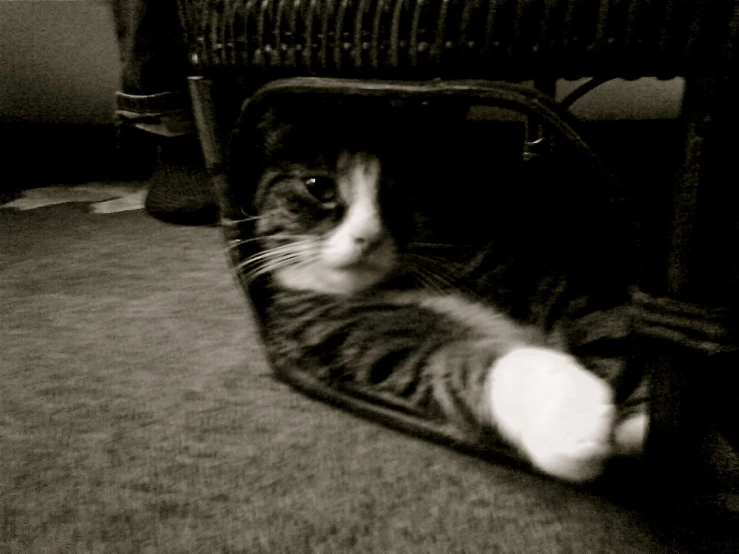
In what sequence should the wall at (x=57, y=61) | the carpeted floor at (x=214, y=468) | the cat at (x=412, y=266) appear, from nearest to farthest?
the carpeted floor at (x=214, y=468)
the cat at (x=412, y=266)
the wall at (x=57, y=61)

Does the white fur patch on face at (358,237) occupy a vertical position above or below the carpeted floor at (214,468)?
above

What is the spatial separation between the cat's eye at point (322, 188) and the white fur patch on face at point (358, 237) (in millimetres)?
10

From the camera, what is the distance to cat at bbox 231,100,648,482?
67 cm

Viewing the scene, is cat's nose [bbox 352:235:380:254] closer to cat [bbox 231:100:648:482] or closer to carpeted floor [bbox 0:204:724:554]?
cat [bbox 231:100:648:482]

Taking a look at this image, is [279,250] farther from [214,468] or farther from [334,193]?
[214,468]

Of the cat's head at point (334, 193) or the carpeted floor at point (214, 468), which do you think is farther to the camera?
the cat's head at point (334, 193)

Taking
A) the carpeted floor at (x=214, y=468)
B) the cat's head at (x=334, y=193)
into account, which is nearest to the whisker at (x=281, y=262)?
the cat's head at (x=334, y=193)

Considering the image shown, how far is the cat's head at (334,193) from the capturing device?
2.28 ft

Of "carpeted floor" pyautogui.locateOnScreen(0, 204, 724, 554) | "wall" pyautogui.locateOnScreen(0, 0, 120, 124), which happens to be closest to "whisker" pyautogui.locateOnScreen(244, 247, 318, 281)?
"carpeted floor" pyautogui.locateOnScreen(0, 204, 724, 554)

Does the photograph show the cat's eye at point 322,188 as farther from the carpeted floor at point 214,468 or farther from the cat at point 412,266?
the carpeted floor at point 214,468

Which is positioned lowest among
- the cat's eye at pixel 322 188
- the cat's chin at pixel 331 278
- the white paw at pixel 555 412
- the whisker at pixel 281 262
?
the white paw at pixel 555 412

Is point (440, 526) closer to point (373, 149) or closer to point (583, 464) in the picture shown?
point (583, 464)

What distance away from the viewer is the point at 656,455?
1.69 ft

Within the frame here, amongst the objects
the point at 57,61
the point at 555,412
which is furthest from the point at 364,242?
the point at 57,61
